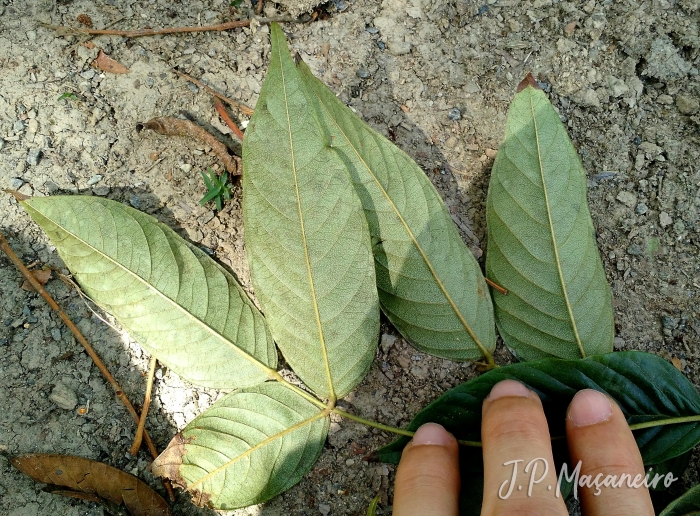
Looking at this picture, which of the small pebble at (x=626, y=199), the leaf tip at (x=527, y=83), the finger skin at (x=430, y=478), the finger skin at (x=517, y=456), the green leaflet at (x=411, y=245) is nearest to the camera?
the finger skin at (x=517, y=456)

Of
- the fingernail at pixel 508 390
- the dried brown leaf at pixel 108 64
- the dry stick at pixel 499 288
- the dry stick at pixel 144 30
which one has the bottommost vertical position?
the fingernail at pixel 508 390

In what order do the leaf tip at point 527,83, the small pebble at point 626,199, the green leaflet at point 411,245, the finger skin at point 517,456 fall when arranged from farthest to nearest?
1. the small pebble at point 626,199
2. the leaf tip at point 527,83
3. the green leaflet at point 411,245
4. the finger skin at point 517,456

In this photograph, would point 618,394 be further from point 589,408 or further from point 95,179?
point 95,179

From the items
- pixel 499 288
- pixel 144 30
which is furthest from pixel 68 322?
pixel 499 288

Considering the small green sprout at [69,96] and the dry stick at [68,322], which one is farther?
the small green sprout at [69,96]

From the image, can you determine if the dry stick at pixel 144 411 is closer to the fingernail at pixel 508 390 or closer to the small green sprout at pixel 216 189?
the small green sprout at pixel 216 189

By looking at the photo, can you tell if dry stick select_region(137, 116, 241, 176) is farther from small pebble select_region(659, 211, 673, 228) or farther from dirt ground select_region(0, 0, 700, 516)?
small pebble select_region(659, 211, 673, 228)

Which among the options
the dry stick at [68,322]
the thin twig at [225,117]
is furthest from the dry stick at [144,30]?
the dry stick at [68,322]

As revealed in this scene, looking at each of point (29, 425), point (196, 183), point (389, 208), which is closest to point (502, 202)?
point (389, 208)

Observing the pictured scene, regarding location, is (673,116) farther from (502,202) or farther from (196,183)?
(196,183)

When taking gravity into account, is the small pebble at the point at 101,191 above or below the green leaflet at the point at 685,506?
above
